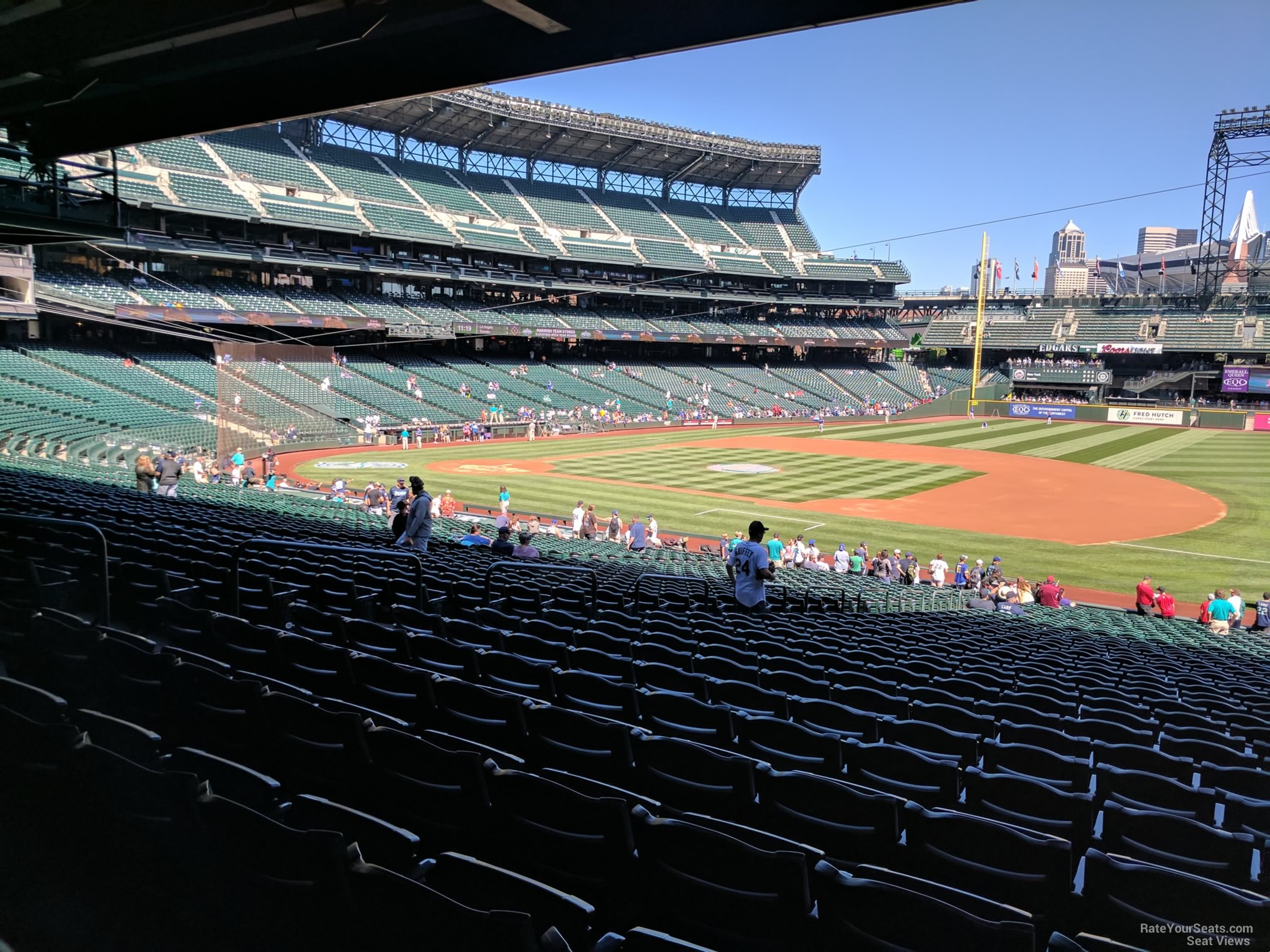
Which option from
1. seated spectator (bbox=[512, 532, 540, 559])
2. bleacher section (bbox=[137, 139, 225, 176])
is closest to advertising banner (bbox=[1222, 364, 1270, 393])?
seated spectator (bbox=[512, 532, 540, 559])

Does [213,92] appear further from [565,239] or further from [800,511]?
[565,239]

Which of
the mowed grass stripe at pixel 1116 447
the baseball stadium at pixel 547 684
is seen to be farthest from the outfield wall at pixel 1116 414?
the baseball stadium at pixel 547 684

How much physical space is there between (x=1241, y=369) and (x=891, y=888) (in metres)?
97.0

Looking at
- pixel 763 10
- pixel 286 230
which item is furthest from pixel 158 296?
pixel 763 10

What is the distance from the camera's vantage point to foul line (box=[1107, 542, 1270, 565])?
25.5 meters

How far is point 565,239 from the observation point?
7794 cm

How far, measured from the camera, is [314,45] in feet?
27.3

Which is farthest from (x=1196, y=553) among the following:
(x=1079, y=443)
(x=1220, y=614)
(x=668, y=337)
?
(x=668, y=337)

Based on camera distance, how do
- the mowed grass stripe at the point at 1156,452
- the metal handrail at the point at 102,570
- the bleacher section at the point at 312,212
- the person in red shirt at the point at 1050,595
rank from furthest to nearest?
the bleacher section at the point at 312,212 < the mowed grass stripe at the point at 1156,452 < the person in red shirt at the point at 1050,595 < the metal handrail at the point at 102,570

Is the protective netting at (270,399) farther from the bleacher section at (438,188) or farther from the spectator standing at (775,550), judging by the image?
the spectator standing at (775,550)

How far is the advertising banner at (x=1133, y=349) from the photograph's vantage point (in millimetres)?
84438

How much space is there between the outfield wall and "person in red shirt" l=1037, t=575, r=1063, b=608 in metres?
64.2

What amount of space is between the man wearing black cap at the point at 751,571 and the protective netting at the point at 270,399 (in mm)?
29071

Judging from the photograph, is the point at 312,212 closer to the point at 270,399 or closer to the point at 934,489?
the point at 270,399
